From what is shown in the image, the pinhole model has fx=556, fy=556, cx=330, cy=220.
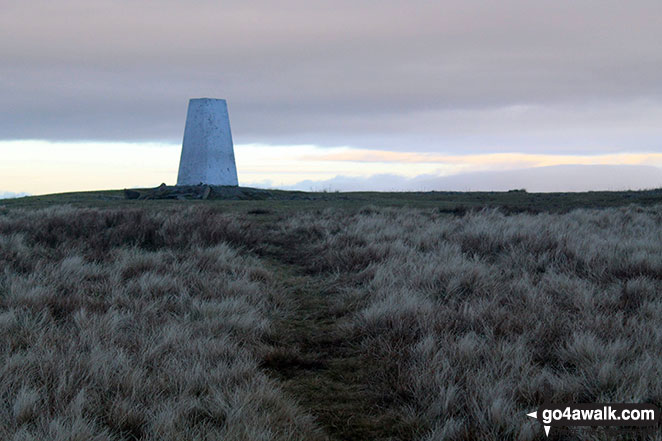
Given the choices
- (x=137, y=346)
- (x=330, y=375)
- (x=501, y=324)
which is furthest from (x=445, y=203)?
(x=137, y=346)

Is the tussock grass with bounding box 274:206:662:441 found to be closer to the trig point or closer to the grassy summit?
the grassy summit

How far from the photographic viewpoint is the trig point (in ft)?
90.7

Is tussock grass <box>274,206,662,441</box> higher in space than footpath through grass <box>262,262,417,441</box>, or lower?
higher

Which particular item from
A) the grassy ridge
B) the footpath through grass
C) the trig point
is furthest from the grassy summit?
the trig point

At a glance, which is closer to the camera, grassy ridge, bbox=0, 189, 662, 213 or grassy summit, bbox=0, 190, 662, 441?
grassy summit, bbox=0, 190, 662, 441

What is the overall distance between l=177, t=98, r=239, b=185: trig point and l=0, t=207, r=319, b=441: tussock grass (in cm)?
1889

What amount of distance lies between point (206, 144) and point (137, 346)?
23984 millimetres

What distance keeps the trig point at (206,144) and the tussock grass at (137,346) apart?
18891 mm

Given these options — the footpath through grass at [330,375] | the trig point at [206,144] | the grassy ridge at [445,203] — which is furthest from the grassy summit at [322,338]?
the trig point at [206,144]

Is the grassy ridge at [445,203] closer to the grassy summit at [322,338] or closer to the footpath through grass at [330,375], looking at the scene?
the grassy summit at [322,338]

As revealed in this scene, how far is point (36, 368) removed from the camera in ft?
13.1

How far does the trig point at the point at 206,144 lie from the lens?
27.7 meters

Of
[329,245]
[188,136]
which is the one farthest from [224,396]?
[188,136]

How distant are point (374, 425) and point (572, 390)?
1358mm
